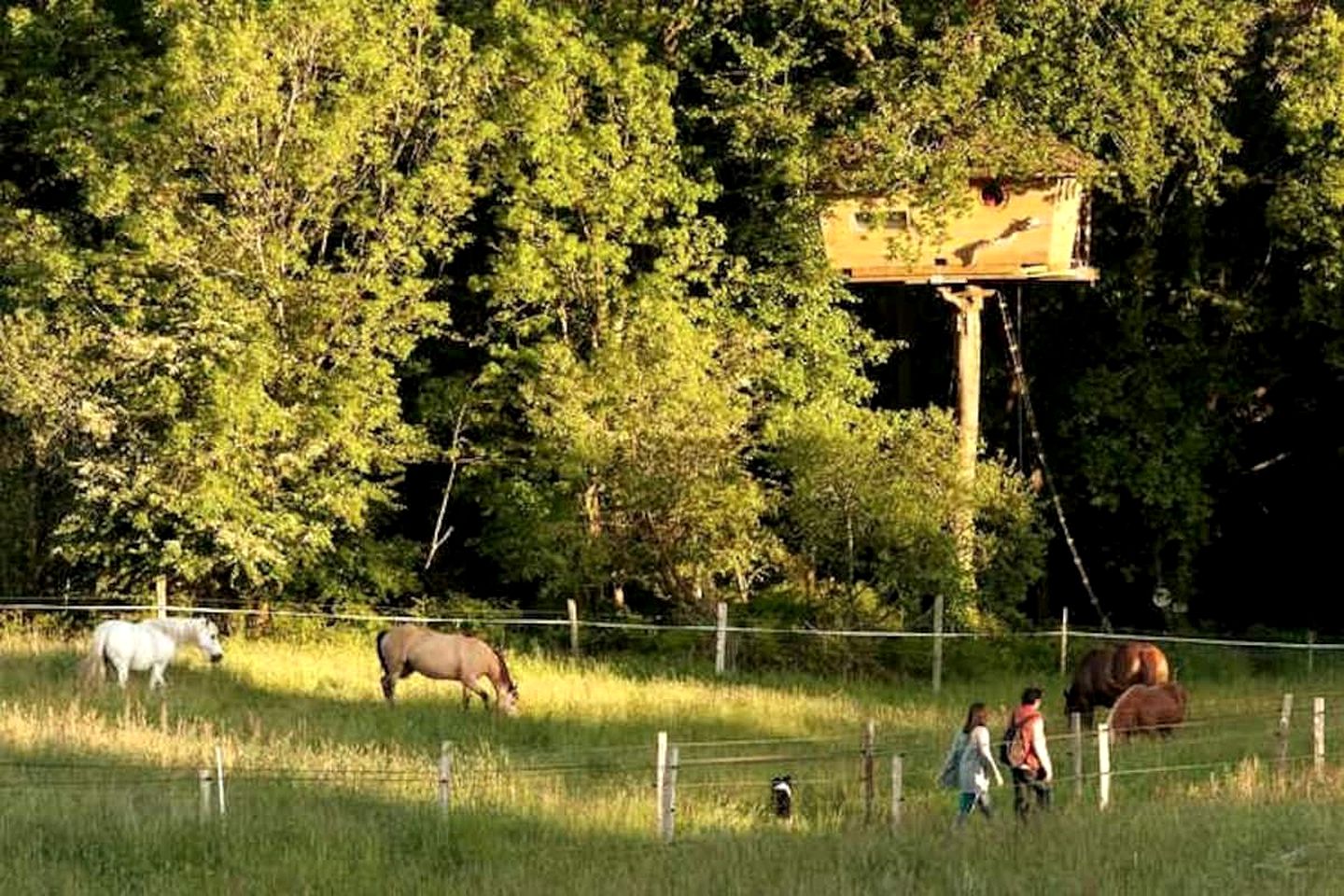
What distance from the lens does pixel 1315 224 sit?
3306cm

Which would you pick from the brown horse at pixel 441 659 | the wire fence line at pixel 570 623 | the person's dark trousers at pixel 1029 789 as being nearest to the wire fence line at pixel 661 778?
the person's dark trousers at pixel 1029 789

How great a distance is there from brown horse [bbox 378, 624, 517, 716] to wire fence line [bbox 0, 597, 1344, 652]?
200 inches

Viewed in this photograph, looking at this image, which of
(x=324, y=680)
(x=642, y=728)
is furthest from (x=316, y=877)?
(x=324, y=680)

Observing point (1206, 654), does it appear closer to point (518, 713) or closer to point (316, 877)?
point (518, 713)

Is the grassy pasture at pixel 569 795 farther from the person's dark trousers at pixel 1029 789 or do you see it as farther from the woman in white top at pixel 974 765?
the woman in white top at pixel 974 765

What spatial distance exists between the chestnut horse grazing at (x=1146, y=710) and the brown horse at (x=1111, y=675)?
1287mm

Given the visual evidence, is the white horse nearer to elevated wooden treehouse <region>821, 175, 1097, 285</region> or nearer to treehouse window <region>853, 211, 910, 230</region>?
elevated wooden treehouse <region>821, 175, 1097, 285</region>

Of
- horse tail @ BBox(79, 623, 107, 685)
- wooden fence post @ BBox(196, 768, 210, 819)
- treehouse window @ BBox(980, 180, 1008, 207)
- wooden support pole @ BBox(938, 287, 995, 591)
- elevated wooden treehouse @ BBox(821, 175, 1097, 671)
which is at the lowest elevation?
wooden fence post @ BBox(196, 768, 210, 819)

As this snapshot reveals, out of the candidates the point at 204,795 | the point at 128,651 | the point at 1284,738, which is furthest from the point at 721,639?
the point at 204,795

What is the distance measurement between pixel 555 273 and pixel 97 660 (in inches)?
483

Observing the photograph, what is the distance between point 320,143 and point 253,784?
15.9 metres

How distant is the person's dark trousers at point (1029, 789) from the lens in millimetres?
17047

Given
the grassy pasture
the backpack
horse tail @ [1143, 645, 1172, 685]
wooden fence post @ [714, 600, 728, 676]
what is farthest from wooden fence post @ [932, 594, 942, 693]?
the backpack

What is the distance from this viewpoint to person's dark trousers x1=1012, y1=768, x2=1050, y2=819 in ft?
55.9
